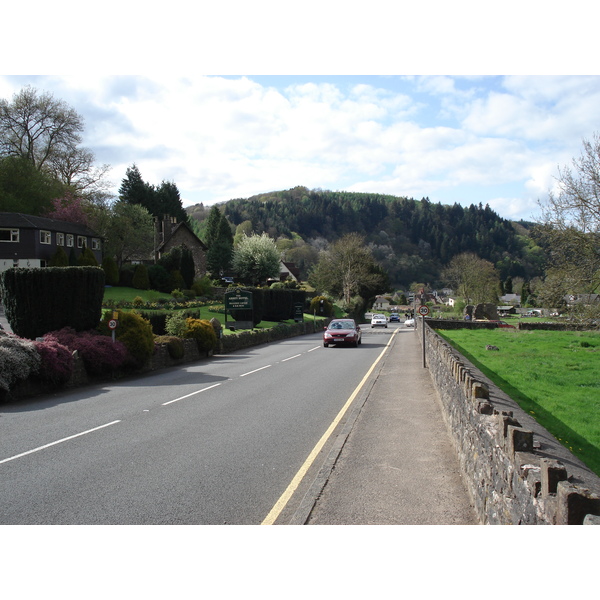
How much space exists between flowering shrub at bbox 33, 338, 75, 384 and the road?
588 mm

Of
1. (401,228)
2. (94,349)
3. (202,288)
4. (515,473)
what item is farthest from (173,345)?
(401,228)

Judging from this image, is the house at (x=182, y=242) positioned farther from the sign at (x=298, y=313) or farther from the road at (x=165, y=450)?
the road at (x=165, y=450)

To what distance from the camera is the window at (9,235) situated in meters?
52.5

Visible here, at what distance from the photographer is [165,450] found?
845 cm

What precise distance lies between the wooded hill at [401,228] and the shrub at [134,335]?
141768 millimetres

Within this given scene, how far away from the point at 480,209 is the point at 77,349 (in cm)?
19316

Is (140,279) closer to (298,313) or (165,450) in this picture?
(298,313)

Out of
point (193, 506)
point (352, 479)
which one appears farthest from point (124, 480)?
point (352, 479)

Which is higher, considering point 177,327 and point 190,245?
point 190,245

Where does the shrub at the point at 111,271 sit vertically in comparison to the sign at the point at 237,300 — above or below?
above

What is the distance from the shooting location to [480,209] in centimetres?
19438

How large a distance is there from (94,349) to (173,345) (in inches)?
217

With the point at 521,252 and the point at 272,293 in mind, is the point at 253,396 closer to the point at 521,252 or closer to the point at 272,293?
the point at 272,293

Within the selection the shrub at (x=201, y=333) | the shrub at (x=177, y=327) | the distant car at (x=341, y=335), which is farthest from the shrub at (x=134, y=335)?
the distant car at (x=341, y=335)
